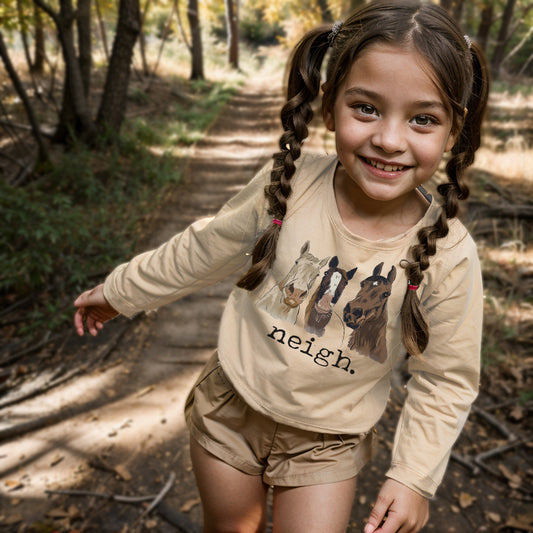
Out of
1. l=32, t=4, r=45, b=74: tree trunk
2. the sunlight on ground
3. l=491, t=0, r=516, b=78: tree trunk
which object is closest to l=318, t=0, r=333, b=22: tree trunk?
l=491, t=0, r=516, b=78: tree trunk

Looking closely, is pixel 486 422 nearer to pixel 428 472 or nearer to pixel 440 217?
pixel 428 472

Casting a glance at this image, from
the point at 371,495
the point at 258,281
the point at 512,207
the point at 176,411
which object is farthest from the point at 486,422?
the point at 512,207

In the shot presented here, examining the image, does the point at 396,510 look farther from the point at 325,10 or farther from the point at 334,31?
the point at 325,10

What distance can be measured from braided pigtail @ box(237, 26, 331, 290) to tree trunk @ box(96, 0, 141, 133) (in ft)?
23.1

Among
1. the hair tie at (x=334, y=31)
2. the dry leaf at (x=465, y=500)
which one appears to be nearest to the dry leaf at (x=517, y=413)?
the dry leaf at (x=465, y=500)

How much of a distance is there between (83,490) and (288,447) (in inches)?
72.1

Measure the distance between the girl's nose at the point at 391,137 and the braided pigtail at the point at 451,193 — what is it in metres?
0.18

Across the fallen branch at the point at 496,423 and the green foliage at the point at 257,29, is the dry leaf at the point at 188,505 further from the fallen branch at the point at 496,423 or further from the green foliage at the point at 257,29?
the green foliage at the point at 257,29

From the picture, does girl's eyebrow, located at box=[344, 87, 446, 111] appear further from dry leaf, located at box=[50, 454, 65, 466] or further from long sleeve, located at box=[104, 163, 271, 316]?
dry leaf, located at box=[50, 454, 65, 466]

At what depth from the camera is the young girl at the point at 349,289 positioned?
4.05ft

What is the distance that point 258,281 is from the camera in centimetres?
145

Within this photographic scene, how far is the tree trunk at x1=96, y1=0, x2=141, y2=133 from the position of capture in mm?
7340

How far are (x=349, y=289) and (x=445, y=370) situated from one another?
374 mm

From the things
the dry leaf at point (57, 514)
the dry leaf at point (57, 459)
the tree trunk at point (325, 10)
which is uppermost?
the tree trunk at point (325, 10)
